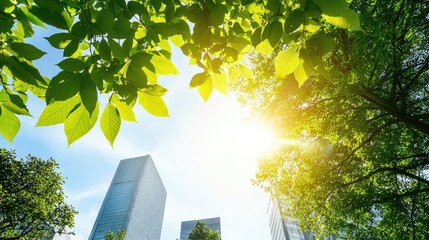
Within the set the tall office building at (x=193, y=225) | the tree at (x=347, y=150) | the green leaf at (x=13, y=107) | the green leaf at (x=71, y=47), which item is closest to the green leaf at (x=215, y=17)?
the green leaf at (x=71, y=47)

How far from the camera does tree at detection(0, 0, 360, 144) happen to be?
1077 millimetres

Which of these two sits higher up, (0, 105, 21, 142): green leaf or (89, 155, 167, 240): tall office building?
(89, 155, 167, 240): tall office building

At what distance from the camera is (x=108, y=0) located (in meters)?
1.55

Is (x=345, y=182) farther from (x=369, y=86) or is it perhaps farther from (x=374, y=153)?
(x=369, y=86)

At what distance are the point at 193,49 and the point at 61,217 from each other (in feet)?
80.8

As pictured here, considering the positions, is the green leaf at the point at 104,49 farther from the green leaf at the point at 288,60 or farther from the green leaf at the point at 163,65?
the green leaf at the point at 288,60

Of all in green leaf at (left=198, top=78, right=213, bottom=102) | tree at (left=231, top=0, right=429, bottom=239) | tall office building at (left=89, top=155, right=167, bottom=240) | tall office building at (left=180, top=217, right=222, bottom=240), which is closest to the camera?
green leaf at (left=198, top=78, right=213, bottom=102)

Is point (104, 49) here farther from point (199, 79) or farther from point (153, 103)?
point (199, 79)

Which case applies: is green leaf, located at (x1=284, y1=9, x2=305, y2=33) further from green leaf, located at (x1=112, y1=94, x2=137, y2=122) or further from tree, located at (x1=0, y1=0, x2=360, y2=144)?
green leaf, located at (x1=112, y1=94, x2=137, y2=122)

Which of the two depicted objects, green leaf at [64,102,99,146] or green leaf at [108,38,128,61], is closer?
green leaf at [64,102,99,146]

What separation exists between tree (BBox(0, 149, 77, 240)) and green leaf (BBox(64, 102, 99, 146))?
2263 cm

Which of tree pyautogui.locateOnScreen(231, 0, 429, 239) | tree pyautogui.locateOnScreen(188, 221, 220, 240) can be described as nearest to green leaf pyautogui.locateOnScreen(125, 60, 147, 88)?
tree pyautogui.locateOnScreen(231, 0, 429, 239)

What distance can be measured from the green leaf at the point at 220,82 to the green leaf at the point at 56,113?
87cm

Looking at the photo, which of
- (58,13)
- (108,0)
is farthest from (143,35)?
(58,13)
